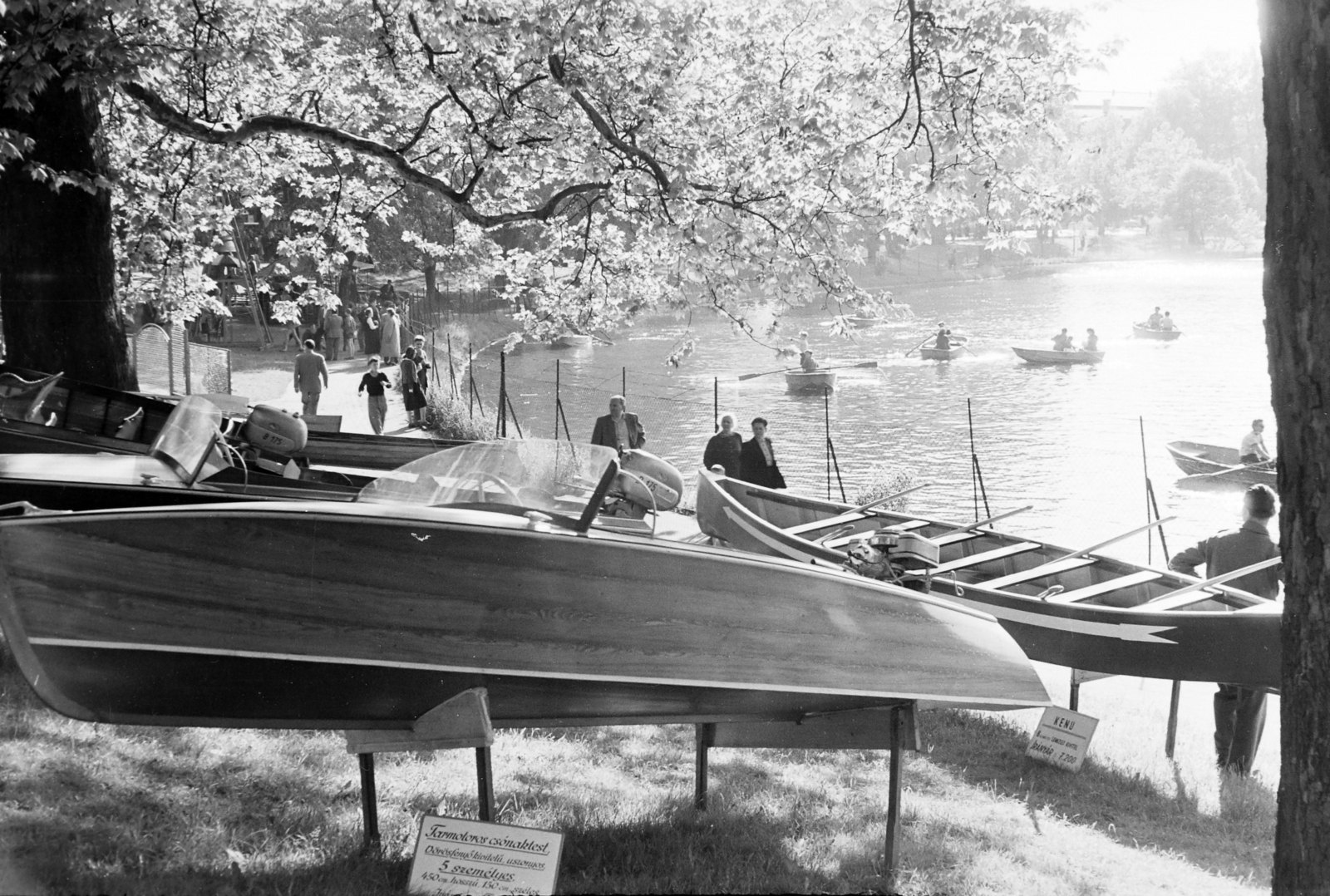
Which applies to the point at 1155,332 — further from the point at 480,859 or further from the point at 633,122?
the point at 480,859

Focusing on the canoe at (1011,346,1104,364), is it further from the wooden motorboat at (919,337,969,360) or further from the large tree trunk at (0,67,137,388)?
the large tree trunk at (0,67,137,388)

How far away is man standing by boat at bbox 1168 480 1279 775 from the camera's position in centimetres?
851

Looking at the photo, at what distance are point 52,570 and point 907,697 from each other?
3.55 meters

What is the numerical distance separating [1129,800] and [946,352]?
43.5 meters

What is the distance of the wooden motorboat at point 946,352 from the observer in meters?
49.7

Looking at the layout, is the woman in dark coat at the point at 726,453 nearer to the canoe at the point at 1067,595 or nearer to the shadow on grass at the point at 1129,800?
the canoe at the point at 1067,595

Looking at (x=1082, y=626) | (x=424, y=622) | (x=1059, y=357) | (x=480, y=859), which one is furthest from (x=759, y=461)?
(x=1059, y=357)

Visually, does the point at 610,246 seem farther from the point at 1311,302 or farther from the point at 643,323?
the point at 643,323

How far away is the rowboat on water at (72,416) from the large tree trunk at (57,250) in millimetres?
365

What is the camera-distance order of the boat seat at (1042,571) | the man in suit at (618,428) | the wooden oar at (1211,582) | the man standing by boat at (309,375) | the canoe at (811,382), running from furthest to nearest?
the canoe at (811,382), the man standing by boat at (309,375), the man in suit at (618,428), the boat seat at (1042,571), the wooden oar at (1211,582)

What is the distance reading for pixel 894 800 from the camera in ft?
A: 17.8

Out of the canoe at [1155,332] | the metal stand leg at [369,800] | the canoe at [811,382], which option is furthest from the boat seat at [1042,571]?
the canoe at [1155,332]

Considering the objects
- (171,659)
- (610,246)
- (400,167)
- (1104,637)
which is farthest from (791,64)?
(171,659)

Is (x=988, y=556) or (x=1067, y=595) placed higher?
(x=988, y=556)
